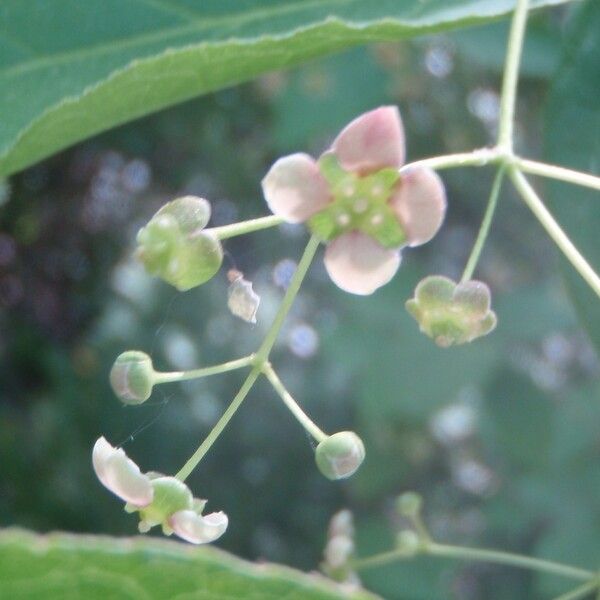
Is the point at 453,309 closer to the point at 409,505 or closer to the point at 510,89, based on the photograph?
the point at 510,89

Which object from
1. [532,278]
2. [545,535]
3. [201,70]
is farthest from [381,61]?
[201,70]

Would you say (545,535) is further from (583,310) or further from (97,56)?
(97,56)

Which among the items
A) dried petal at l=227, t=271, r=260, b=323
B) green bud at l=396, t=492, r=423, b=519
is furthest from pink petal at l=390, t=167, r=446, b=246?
green bud at l=396, t=492, r=423, b=519

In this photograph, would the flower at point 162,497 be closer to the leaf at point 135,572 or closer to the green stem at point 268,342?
the green stem at point 268,342

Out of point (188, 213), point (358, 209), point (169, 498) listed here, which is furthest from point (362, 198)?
point (169, 498)

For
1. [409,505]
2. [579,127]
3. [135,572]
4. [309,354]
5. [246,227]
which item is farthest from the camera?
[309,354]
